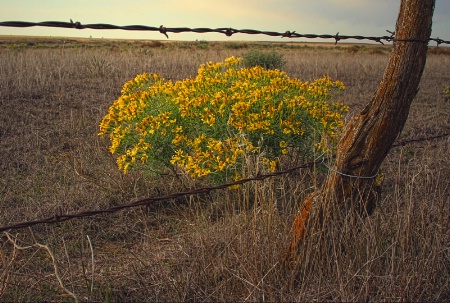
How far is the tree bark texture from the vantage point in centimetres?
252

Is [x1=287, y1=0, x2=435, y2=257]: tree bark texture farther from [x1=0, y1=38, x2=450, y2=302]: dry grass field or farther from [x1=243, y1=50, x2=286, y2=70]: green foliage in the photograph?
[x1=243, y1=50, x2=286, y2=70]: green foliage

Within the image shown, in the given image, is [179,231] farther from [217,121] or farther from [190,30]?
[190,30]

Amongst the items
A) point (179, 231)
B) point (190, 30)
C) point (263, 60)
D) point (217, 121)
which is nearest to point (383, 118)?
point (190, 30)

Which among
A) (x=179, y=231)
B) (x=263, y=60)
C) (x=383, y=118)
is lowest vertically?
(x=179, y=231)

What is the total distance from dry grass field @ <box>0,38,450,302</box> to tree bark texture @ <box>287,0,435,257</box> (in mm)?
185

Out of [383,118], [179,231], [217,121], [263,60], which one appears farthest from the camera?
[263,60]

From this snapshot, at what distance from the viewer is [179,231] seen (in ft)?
13.5

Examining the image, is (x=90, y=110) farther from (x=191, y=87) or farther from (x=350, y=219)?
(x=350, y=219)

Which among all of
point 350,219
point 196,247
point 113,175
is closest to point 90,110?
point 113,175

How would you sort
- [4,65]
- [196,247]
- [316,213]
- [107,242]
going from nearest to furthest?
[316,213]
[196,247]
[107,242]
[4,65]

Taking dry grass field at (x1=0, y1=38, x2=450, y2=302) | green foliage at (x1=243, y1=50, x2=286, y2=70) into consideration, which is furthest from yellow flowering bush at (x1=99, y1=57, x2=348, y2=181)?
green foliage at (x1=243, y1=50, x2=286, y2=70)

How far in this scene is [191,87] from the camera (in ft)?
14.9

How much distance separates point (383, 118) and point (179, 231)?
2.24 metres

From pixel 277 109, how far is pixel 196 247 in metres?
1.75
